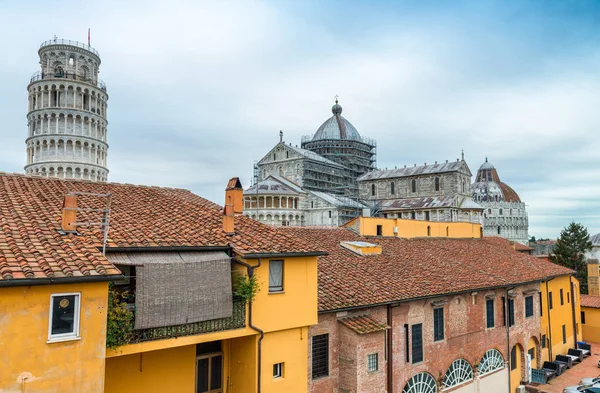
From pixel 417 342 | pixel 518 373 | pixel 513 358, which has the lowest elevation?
pixel 518 373

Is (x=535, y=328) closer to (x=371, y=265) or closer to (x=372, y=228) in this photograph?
(x=372, y=228)

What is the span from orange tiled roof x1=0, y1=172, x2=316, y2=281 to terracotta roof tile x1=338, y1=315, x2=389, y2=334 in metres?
3.87

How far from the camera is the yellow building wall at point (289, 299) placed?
41.3 ft

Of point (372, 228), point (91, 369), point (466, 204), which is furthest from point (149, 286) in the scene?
point (466, 204)

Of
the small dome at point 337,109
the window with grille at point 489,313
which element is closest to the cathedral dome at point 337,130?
the small dome at point 337,109

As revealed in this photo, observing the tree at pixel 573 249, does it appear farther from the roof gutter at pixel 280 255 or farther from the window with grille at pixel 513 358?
the roof gutter at pixel 280 255

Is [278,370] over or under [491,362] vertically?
over

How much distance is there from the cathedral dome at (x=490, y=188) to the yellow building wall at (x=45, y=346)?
4646 inches

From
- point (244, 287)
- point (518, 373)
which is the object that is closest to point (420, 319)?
point (244, 287)

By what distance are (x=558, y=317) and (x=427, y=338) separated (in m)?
17.8

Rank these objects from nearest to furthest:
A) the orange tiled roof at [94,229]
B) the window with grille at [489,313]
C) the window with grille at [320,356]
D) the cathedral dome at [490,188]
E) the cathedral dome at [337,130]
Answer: the orange tiled roof at [94,229] → the window with grille at [320,356] → the window with grille at [489,313] → the cathedral dome at [337,130] → the cathedral dome at [490,188]

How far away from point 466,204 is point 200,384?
67.2 m

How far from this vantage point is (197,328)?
36.7 ft

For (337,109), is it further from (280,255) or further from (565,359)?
(280,255)
